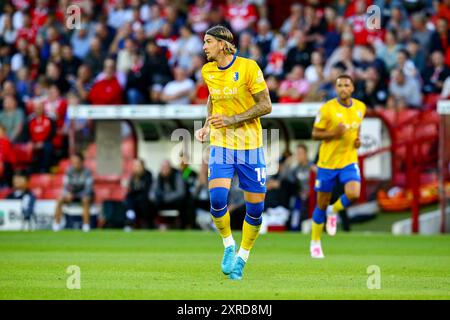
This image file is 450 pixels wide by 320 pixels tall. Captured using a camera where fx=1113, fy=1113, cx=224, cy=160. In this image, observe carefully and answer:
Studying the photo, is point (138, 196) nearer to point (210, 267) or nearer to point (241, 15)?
point (241, 15)

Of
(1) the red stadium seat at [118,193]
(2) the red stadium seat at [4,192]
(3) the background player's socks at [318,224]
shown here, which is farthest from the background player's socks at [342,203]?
(2) the red stadium seat at [4,192]

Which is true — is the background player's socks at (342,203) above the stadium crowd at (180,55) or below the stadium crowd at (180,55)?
below

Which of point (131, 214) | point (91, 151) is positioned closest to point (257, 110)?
point (131, 214)

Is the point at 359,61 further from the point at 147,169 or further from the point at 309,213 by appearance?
the point at 147,169

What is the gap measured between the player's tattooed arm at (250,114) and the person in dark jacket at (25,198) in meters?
14.5

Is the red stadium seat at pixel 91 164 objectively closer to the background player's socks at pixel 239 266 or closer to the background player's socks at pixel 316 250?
the background player's socks at pixel 316 250

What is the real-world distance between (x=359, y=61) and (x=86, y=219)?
23.3ft

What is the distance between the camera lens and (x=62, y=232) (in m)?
23.5

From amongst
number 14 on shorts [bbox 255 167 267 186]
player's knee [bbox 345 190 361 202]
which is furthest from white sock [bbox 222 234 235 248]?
player's knee [bbox 345 190 361 202]

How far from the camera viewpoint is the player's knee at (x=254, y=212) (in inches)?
473

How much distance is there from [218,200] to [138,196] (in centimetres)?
1351

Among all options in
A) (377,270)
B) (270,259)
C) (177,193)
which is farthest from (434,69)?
(377,270)

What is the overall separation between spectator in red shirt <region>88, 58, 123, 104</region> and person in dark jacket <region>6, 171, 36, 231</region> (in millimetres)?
2576

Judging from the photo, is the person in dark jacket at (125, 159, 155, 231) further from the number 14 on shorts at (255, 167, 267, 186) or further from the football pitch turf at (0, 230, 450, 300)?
the number 14 on shorts at (255, 167, 267, 186)
